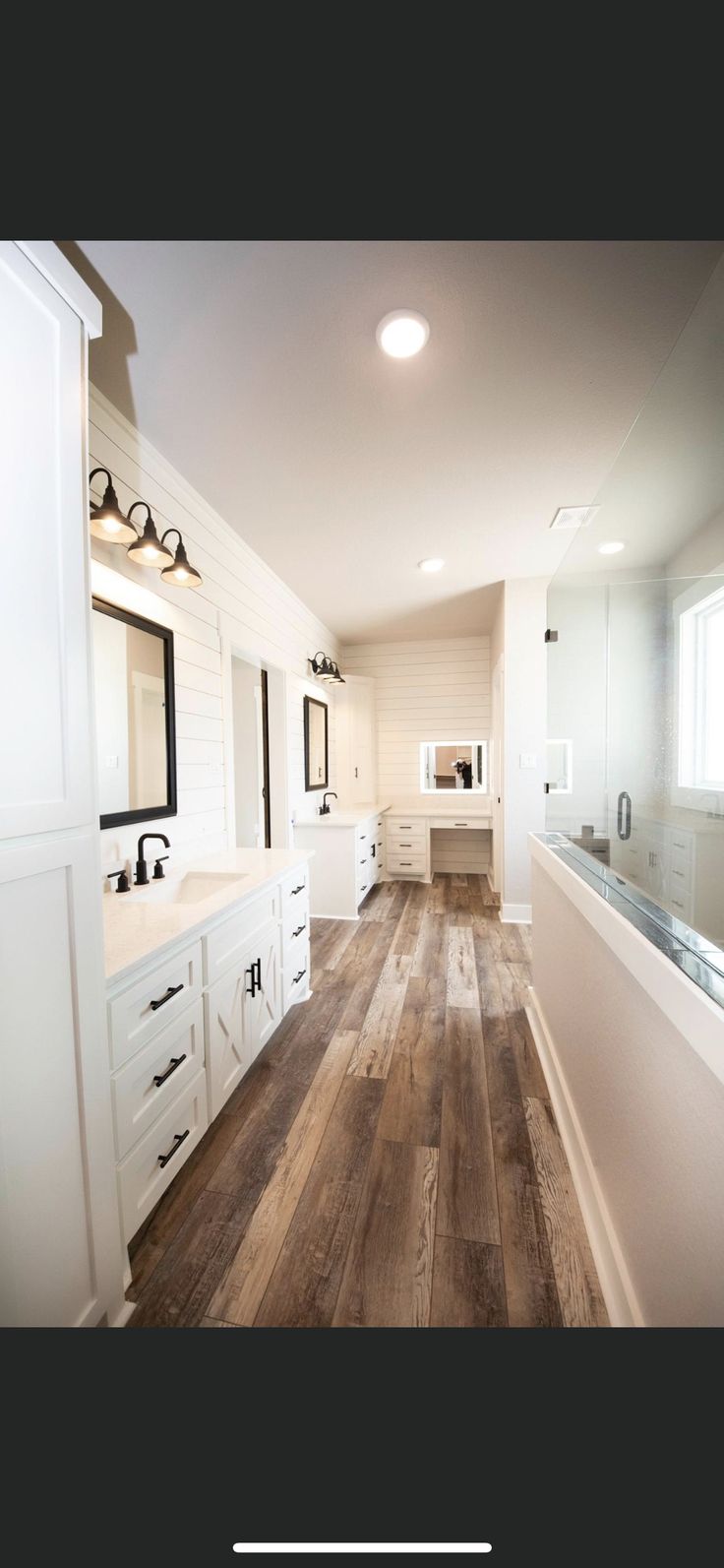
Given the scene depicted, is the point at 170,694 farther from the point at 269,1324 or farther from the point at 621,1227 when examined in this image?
the point at 621,1227

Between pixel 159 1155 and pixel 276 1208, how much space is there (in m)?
0.37

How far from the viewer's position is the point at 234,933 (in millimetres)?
1821

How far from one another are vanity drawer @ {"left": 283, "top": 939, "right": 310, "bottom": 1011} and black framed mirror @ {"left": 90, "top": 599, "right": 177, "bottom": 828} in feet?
3.08

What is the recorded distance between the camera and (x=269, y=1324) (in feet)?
3.63

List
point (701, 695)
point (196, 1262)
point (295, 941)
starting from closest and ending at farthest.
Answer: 1. point (701, 695)
2. point (196, 1262)
3. point (295, 941)

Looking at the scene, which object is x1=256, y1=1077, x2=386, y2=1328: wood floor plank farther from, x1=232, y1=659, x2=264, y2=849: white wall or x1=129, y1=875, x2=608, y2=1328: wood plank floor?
x1=232, y1=659, x2=264, y2=849: white wall


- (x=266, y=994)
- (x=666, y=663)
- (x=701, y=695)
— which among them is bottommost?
(x=266, y=994)

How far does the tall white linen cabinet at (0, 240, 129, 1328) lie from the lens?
2.69ft

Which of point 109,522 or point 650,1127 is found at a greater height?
point 109,522

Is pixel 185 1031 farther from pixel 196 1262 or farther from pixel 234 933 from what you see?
pixel 196 1262

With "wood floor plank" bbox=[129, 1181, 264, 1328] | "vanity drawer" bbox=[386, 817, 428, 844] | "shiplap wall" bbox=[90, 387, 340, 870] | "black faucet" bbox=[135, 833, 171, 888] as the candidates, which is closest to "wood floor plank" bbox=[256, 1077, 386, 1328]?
"wood floor plank" bbox=[129, 1181, 264, 1328]

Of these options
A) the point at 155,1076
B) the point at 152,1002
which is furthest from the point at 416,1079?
the point at 152,1002

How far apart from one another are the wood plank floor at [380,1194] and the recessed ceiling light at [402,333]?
8.69 ft
